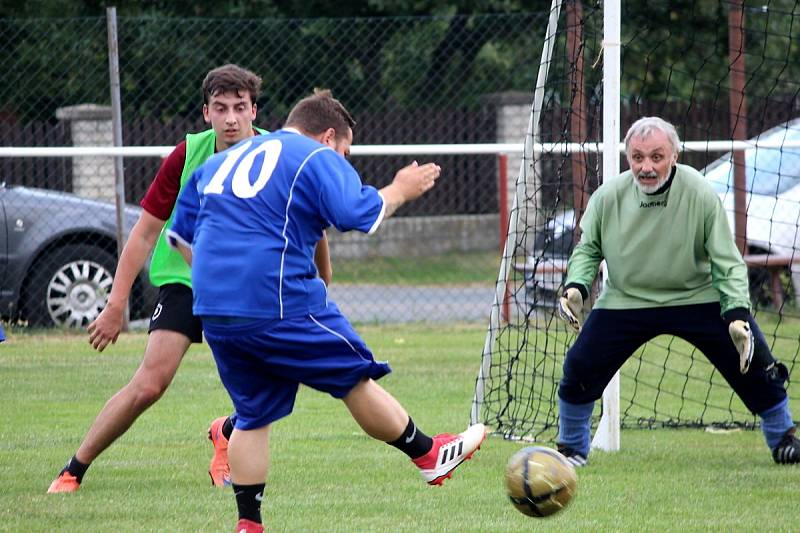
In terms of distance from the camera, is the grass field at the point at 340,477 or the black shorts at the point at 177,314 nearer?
the grass field at the point at 340,477

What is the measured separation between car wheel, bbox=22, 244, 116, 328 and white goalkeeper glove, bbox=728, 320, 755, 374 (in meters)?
6.67

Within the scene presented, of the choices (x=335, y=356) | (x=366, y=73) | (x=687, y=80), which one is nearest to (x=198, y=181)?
(x=335, y=356)

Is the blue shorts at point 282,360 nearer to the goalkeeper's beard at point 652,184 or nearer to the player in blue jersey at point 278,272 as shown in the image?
the player in blue jersey at point 278,272

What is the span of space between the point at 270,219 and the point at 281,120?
34.3ft

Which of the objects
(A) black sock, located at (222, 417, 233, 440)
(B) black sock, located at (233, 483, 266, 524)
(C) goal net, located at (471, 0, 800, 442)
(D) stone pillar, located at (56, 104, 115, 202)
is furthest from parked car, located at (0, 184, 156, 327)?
(B) black sock, located at (233, 483, 266, 524)

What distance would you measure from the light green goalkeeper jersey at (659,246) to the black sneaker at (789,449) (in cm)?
81

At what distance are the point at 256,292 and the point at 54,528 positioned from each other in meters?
1.30

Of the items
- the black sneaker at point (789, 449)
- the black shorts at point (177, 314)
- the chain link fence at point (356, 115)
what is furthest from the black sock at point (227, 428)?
the chain link fence at point (356, 115)

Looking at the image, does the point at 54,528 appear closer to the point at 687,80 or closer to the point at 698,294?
the point at 698,294

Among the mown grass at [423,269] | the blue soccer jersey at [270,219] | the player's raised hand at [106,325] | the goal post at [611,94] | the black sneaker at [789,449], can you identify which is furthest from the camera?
the mown grass at [423,269]

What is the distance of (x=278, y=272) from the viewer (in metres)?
4.61

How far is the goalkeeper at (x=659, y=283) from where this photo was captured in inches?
234

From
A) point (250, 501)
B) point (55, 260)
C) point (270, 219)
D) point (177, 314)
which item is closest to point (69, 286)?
point (55, 260)

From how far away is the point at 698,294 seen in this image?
6.11 metres
